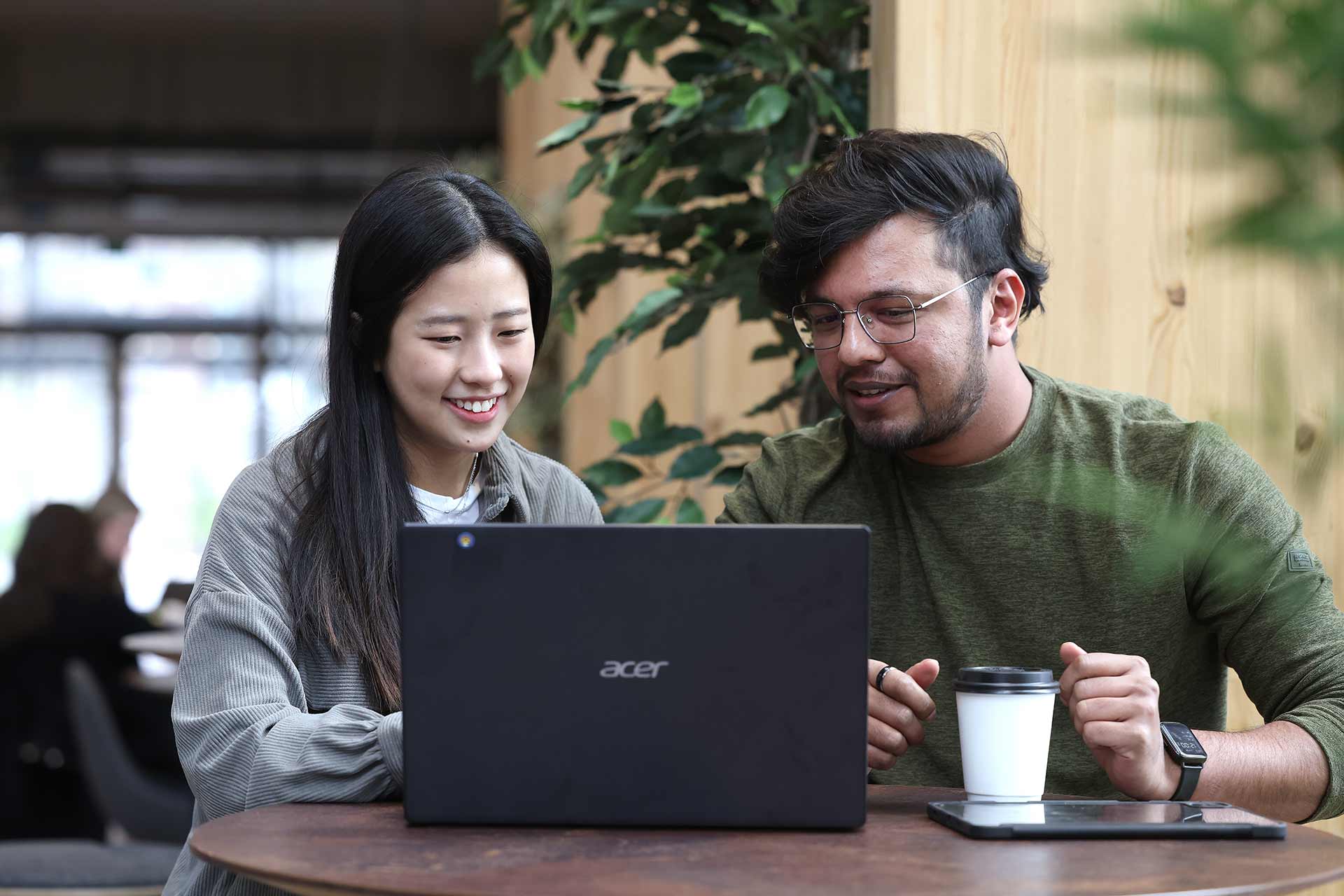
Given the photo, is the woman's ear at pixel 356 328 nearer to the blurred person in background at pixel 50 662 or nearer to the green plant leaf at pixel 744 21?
the green plant leaf at pixel 744 21

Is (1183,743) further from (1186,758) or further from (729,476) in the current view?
(729,476)

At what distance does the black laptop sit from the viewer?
3.43 ft

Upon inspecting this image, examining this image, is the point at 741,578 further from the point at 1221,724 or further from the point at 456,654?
the point at 1221,724

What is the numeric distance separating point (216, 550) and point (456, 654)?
46cm

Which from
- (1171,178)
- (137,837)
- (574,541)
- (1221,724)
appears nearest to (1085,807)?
(574,541)

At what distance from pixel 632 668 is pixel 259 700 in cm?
43

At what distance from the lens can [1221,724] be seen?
5.45 ft

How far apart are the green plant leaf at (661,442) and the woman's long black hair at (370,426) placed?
0.59 meters

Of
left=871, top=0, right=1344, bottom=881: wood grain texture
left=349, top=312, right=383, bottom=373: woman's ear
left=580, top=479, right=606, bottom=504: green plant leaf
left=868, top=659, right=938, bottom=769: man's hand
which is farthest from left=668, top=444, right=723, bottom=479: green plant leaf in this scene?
left=868, top=659, right=938, bottom=769: man's hand

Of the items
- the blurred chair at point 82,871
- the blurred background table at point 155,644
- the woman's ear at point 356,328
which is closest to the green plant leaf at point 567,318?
the woman's ear at point 356,328

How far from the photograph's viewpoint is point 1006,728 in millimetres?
1162

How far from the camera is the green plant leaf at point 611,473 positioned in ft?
7.19

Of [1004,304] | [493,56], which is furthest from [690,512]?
[493,56]

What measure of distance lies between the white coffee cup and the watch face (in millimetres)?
142
